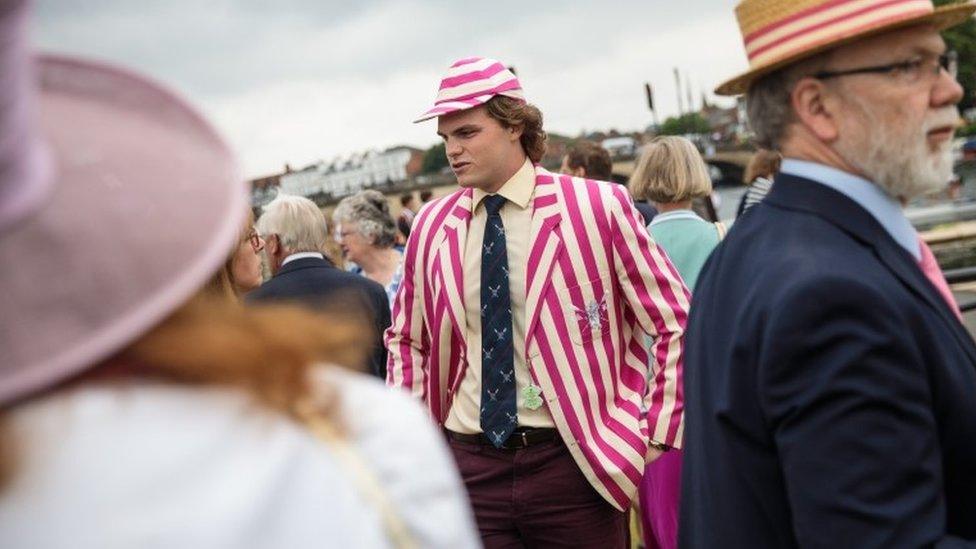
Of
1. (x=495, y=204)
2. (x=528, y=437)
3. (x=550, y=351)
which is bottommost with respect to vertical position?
(x=528, y=437)

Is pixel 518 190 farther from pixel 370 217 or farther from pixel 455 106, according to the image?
pixel 370 217

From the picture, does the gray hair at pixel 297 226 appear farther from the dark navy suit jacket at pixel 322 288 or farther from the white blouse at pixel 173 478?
the white blouse at pixel 173 478

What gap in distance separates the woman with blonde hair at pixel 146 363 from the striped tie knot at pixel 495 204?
8.91 ft

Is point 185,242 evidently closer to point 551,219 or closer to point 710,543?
point 710,543

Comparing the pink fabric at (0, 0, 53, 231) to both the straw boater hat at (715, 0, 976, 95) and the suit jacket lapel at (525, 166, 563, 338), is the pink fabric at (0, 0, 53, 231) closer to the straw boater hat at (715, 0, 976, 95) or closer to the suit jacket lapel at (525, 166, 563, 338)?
the straw boater hat at (715, 0, 976, 95)

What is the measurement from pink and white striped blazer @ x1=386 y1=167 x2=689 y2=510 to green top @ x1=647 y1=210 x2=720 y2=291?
5.27 feet

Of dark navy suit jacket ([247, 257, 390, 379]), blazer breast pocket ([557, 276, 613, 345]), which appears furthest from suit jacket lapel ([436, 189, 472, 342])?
dark navy suit jacket ([247, 257, 390, 379])

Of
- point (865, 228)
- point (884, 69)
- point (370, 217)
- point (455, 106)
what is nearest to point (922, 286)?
point (865, 228)

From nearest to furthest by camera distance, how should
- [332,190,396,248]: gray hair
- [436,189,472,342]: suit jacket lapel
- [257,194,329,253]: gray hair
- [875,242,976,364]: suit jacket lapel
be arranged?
[875,242,976,364]: suit jacket lapel
[436,189,472,342]: suit jacket lapel
[257,194,329,253]: gray hair
[332,190,396,248]: gray hair

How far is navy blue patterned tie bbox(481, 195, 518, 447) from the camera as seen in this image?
11.6ft

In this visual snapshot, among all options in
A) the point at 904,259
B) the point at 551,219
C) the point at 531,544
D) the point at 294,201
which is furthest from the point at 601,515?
the point at 294,201

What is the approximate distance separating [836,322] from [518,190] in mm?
2004

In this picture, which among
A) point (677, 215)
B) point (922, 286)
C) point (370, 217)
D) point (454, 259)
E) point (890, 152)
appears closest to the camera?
point (922, 286)

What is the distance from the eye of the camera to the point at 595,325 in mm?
3590
